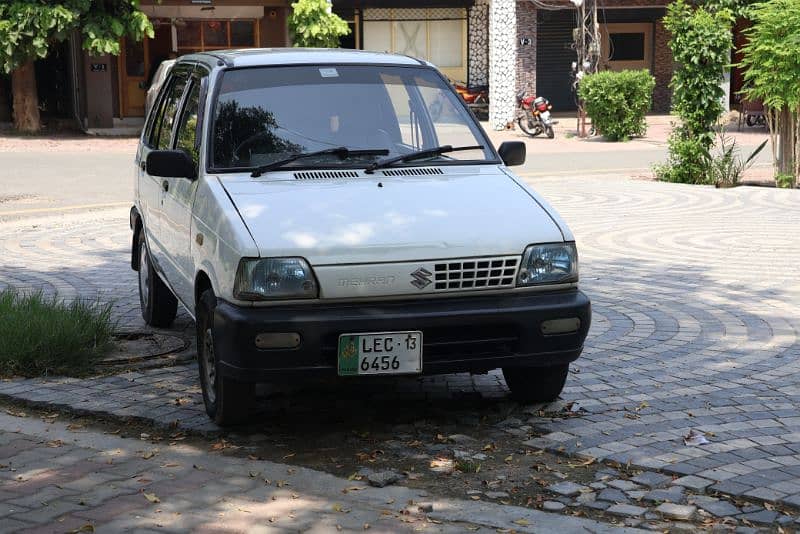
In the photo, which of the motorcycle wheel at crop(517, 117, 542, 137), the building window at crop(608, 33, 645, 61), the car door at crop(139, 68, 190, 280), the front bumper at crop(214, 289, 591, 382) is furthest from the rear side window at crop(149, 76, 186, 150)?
the building window at crop(608, 33, 645, 61)

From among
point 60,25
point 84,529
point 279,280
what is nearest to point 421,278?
point 279,280

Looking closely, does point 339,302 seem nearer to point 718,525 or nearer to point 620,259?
point 718,525

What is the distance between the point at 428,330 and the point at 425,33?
31396mm

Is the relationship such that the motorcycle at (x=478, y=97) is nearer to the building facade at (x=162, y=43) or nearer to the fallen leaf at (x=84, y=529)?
the building facade at (x=162, y=43)

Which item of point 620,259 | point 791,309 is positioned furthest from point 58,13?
point 791,309

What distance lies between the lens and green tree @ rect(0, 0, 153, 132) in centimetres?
2748

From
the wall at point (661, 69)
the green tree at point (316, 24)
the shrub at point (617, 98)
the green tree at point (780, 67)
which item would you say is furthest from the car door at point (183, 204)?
the wall at point (661, 69)

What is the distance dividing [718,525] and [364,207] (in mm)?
2221

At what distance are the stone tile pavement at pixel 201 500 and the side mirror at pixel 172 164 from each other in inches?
58.2

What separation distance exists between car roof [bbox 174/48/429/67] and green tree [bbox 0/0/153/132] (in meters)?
21.8

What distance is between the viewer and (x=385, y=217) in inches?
225

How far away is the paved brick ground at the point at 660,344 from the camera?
5609mm

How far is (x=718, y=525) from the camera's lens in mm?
4609

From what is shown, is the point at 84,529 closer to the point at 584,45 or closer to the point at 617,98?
the point at 617,98
